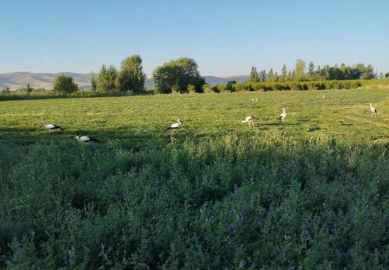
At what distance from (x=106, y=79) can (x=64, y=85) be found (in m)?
14.0

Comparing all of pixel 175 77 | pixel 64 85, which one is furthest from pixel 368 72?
pixel 64 85

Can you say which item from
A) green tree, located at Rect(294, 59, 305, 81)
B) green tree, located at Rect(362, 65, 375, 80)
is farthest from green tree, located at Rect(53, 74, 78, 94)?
green tree, located at Rect(362, 65, 375, 80)

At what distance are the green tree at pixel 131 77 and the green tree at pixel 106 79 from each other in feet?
6.88

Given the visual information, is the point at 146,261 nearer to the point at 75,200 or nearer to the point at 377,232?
the point at 75,200

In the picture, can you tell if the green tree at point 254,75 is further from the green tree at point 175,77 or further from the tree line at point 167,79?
the green tree at point 175,77

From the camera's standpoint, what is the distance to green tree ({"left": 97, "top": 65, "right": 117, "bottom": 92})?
9956cm

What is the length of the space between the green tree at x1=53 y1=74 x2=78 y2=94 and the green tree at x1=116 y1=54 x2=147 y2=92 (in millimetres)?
13578

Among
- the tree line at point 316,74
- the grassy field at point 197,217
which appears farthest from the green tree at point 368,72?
the grassy field at point 197,217

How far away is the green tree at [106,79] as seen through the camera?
9956 cm

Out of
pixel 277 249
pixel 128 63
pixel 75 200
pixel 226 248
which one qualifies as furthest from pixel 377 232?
pixel 128 63

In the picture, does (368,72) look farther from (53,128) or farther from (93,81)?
(53,128)

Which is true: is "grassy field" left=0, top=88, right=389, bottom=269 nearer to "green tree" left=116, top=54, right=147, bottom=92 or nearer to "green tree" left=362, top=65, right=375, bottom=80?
"green tree" left=116, top=54, right=147, bottom=92

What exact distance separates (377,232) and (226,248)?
1672 mm

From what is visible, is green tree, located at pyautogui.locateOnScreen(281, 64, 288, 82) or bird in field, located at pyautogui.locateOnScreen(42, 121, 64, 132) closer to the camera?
bird in field, located at pyautogui.locateOnScreen(42, 121, 64, 132)
